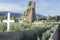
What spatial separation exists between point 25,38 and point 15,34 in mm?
1385

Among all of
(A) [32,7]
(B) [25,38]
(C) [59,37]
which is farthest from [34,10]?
(B) [25,38]

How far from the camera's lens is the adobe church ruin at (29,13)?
36.1 meters

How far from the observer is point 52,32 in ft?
54.5

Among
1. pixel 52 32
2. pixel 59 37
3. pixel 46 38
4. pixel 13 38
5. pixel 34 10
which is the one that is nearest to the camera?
pixel 13 38

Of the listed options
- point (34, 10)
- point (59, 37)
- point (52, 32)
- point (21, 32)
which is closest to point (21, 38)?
point (21, 32)

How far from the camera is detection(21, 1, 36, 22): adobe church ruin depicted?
36075 mm

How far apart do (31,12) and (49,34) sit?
2124 centimetres

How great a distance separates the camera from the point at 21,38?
42.3ft

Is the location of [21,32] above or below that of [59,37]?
above

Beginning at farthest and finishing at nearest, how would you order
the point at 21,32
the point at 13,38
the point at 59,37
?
the point at 59,37
the point at 21,32
the point at 13,38

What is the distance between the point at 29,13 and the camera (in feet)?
122

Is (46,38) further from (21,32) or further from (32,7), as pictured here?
(32,7)

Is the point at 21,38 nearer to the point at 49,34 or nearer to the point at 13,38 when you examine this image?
the point at 13,38

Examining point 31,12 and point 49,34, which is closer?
point 49,34
